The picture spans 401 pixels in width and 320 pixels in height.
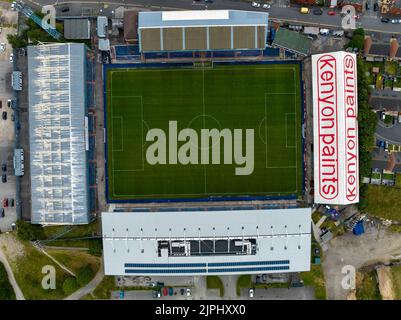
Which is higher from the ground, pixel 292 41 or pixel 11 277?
pixel 292 41

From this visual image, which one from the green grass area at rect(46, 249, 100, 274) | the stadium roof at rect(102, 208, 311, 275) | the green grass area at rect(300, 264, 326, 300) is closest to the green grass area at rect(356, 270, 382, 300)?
the green grass area at rect(300, 264, 326, 300)

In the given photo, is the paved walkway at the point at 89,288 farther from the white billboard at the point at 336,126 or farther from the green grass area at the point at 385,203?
the green grass area at the point at 385,203

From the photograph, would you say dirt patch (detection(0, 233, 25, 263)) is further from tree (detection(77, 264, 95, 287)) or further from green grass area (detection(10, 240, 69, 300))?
tree (detection(77, 264, 95, 287))

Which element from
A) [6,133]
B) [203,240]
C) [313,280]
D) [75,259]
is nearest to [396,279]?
[313,280]

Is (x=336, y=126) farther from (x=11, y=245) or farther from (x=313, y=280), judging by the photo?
(x=11, y=245)

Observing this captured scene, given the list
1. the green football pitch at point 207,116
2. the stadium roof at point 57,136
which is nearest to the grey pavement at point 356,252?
the green football pitch at point 207,116

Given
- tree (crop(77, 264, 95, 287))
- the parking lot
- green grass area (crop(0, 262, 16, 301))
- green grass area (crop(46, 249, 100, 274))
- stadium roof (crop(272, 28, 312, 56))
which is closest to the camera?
tree (crop(77, 264, 95, 287))

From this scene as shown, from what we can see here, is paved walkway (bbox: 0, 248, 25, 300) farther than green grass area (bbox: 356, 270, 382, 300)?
Yes
